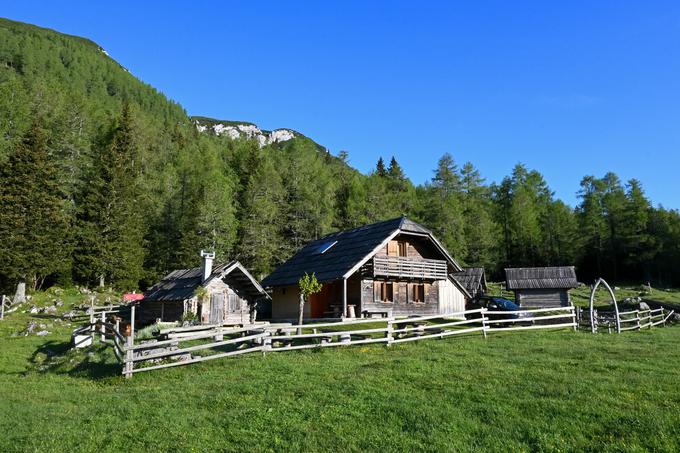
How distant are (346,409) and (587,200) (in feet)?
255

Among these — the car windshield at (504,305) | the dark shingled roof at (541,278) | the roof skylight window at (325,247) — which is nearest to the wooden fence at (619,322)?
the car windshield at (504,305)

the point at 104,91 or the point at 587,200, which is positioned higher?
the point at 104,91

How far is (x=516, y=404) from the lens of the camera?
10.4 meters

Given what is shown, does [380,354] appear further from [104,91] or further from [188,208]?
[104,91]

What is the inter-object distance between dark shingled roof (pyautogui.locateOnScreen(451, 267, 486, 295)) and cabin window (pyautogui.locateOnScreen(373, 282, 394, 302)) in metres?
15.6

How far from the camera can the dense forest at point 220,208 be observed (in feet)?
145

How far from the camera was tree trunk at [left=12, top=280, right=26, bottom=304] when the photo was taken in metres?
38.6

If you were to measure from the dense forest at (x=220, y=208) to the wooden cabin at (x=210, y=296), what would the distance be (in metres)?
15.4

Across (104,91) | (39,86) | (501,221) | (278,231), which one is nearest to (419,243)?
(278,231)

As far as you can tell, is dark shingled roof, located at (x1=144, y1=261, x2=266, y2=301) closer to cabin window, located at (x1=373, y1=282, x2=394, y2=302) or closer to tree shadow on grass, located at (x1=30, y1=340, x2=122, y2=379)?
cabin window, located at (x1=373, y1=282, x2=394, y2=302)

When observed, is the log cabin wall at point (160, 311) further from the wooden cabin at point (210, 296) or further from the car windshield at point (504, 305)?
the car windshield at point (504, 305)

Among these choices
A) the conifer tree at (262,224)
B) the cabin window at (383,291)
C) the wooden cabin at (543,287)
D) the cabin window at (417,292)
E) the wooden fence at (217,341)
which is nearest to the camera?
the wooden fence at (217,341)

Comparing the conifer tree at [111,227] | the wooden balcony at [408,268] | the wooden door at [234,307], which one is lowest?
the wooden door at [234,307]

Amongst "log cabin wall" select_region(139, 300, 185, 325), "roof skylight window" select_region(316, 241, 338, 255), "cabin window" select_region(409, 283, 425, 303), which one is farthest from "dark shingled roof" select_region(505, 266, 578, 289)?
"log cabin wall" select_region(139, 300, 185, 325)
